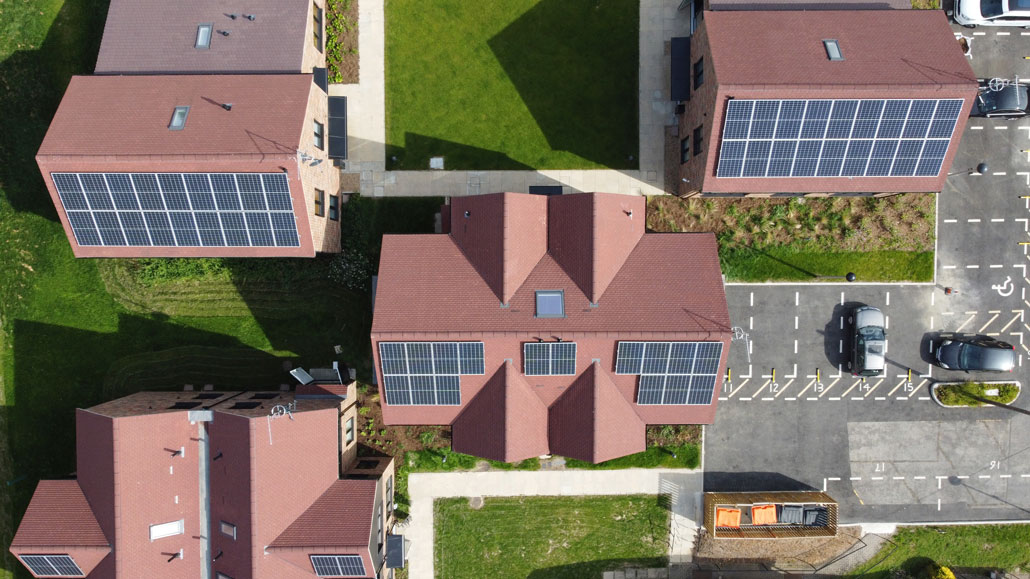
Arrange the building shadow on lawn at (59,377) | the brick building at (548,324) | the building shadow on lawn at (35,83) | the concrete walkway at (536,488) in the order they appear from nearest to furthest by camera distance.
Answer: the brick building at (548,324) < the building shadow on lawn at (35,83) < the building shadow on lawn at (59,377) < the concrete walkway at (536,488)

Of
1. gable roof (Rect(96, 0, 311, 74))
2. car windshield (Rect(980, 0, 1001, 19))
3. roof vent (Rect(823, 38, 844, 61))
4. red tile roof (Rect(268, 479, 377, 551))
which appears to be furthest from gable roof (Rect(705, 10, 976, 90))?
red tile roof (Rect(268, 479, 377, 551))

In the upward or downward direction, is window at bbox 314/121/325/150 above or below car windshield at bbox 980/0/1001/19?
below

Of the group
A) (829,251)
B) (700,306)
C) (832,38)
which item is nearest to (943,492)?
(829,251)

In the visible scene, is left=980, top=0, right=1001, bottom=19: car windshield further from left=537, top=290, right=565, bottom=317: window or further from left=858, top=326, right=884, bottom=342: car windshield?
left=537, top=290, right=565, bottom=317: window

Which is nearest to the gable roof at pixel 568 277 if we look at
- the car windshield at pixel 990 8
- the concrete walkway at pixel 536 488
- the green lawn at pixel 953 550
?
the concrete walkway at pixel 536 488

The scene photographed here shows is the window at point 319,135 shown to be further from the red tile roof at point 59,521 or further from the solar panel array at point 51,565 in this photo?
the solar panel array at point 51,565

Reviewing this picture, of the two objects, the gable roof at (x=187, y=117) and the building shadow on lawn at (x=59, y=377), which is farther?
the building shadow on lawn at (x=59, y=377)

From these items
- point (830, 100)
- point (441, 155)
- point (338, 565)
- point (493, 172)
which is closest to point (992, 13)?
point (830, 100)
